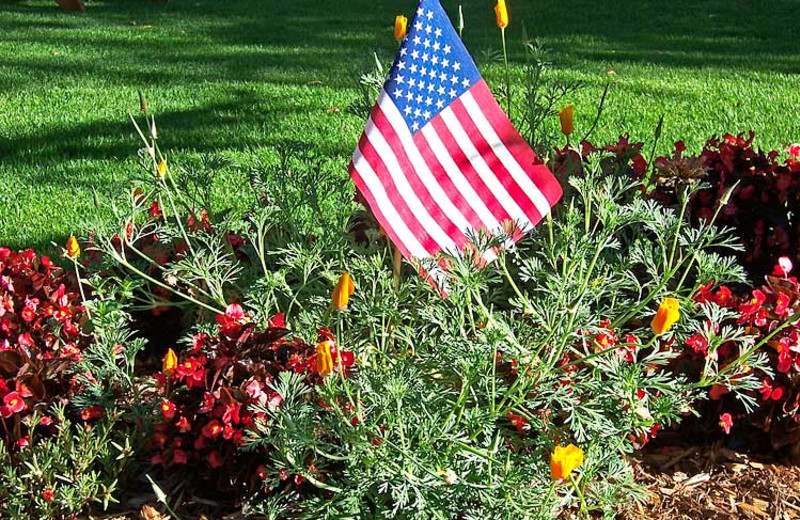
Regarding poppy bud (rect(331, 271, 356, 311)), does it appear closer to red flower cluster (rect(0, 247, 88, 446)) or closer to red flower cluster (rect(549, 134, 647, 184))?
red flower cluster (rect(0, 247, 88, 446))

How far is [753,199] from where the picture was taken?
3.57 metres

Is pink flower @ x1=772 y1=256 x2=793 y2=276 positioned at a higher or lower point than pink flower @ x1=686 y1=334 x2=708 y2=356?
higher

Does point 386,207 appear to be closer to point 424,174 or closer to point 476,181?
point 424,174

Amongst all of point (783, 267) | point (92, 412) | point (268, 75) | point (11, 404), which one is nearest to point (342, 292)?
point (92, 412)

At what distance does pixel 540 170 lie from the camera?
281 centimetres

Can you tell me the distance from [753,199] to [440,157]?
1466mm

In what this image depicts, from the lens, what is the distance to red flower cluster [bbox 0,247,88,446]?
2.77m

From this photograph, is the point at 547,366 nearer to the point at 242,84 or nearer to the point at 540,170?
the point at 540,170

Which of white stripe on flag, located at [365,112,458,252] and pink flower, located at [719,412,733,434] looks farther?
pink flower, located at [719,412,733,434]

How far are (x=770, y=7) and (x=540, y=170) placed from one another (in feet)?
31.0

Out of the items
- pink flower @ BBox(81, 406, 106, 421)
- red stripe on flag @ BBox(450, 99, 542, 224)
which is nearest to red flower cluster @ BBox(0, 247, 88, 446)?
pink flower @ BBox(81, 406, 106, 421)

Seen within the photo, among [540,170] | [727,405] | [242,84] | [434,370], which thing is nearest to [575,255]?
[540,170]

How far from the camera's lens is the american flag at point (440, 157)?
2.64 meters

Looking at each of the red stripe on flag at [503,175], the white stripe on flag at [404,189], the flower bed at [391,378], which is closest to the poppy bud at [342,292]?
the flower bed at [391,378]
